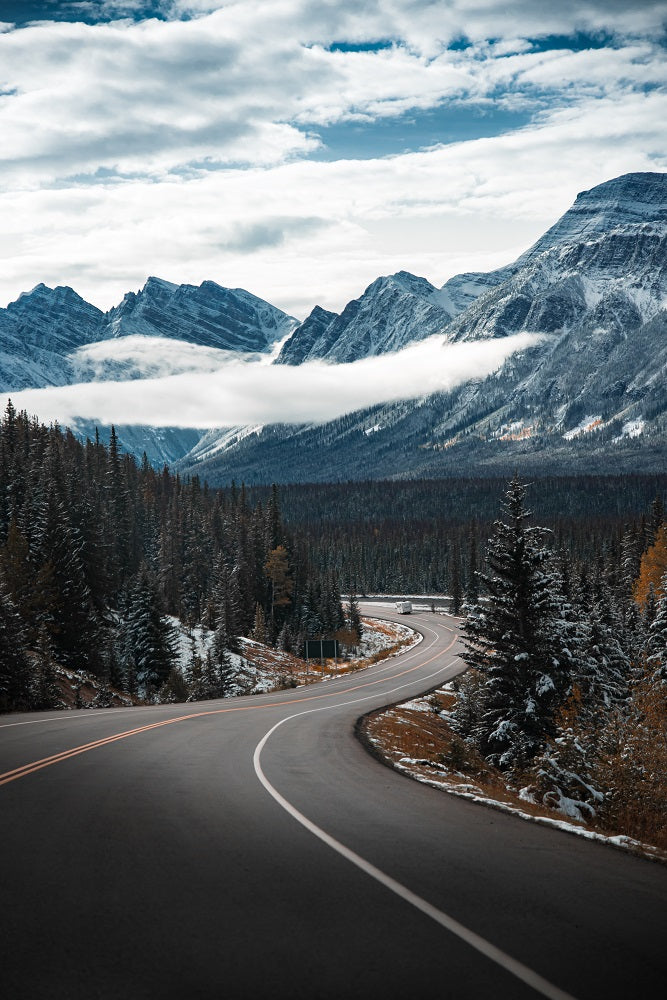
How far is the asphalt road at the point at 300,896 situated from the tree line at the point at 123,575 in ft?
62.6

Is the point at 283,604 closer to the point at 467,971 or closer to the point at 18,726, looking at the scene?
the point at 18,726

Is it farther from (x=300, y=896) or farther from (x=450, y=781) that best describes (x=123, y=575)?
(x=300, y=896)

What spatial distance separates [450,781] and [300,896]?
322 inches

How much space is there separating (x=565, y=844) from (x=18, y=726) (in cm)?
1514

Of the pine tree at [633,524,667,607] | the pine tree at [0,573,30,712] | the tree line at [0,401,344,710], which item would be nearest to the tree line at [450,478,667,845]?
the pine tree at [0,573,30,712]

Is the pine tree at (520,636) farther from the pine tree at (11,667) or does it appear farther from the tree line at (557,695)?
the pine tree at (11,667)

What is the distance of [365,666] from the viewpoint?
59.7m

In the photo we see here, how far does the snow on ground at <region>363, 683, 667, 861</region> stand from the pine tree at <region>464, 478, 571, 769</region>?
9.40 feet

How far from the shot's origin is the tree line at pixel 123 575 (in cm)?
4503

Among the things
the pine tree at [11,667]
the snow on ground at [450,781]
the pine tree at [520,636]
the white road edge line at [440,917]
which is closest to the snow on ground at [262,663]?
the pine tree at [11,667]

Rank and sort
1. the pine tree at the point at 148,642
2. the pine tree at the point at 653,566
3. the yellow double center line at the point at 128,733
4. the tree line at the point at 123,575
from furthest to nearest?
1. the pine tree at the point at 653,566
2. the pine tree at the point at 148,642
3. the tree line at the point at 123,575
4. the yellow double center line at the point at 128,733

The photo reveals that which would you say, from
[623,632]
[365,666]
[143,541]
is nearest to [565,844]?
[623,632]

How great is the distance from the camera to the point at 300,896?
21.9ft

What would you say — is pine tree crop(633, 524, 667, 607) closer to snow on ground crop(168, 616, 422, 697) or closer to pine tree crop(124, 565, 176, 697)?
snow on ground crop(168, 616, 422, 697)
